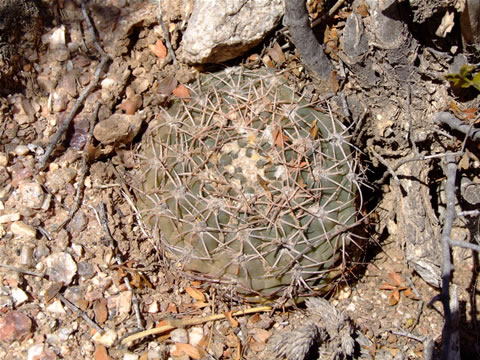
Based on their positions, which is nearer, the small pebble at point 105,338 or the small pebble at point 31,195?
the small pebble at point 105,338

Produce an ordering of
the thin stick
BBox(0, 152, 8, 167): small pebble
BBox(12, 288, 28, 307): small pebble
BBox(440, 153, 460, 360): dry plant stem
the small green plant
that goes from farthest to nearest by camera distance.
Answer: BBox(0, 152, 8, 167): small pebble → BBox(12, 288, 28, 307): small pebble → the small green plant → BBox(440, 153, 460, 360): dry plant stem → the thin stick

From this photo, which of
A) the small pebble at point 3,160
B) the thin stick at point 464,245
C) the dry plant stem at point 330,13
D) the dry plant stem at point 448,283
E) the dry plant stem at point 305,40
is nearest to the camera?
the thin stick at point 464,245

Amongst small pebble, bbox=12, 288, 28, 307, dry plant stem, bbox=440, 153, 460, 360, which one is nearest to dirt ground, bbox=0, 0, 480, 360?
small pebble, bbox=12, 288, 28, 307

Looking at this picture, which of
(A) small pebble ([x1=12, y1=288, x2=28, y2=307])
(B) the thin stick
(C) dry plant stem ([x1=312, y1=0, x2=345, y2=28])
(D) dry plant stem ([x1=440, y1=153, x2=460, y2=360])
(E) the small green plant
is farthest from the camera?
(C) dry plant stem ([x1=312, y1=0, x2=345, y2=28])

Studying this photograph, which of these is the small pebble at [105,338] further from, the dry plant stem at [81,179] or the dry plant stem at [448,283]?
the dry plant stem at [448,283]

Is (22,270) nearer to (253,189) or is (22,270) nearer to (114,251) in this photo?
(114,251)

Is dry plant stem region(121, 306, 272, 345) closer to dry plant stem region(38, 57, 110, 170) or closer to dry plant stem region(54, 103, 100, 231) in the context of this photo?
dry plant stem region(54, 103, 100, 231)


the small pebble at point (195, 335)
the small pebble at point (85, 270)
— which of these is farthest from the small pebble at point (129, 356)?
the small pebble at point (85, 270)
